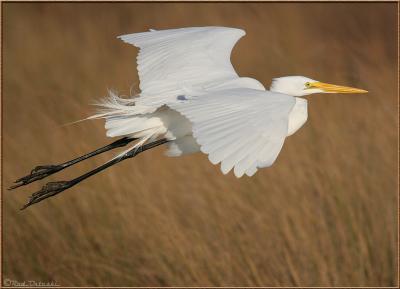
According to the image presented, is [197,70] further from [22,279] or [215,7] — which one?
[215,7]

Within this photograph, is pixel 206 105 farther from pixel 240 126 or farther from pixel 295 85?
pixel 295 85

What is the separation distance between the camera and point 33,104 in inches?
214

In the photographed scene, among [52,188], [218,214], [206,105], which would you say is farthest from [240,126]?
[218,214]

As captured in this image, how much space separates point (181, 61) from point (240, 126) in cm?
98

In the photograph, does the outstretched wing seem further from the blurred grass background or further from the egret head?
the blurred grass background

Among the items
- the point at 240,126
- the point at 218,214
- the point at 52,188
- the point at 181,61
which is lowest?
the point at 218,214

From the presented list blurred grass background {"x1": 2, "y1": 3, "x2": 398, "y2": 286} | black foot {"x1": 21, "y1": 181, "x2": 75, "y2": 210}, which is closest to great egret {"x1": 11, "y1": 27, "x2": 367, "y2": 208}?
black foot {"x1": 21, "y1": 181, "x2": 75, "y2": 210}

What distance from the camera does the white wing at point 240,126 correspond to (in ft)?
8.50

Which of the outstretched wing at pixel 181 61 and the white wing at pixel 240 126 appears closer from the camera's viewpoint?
the white wing at pixel 240 126

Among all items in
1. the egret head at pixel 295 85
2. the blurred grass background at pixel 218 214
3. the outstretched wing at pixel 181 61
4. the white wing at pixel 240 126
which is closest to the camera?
the white wing at pixel 240 126

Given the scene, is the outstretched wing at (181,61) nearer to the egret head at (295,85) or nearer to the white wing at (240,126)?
Answer: the egret head at (295,85)

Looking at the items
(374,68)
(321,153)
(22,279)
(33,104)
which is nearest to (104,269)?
(22,279)

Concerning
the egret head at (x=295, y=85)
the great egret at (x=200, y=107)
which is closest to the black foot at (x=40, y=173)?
the great egret at (x=200, y=107)

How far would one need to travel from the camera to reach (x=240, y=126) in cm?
273
